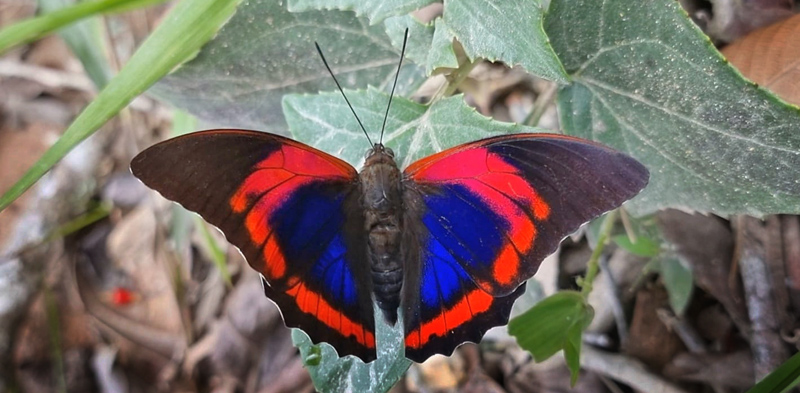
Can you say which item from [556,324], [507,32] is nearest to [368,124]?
[507,32]

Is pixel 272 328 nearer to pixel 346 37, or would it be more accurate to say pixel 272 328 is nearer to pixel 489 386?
pixel 489 386

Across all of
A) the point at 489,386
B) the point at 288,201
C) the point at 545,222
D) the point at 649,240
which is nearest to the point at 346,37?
the point at 288,201

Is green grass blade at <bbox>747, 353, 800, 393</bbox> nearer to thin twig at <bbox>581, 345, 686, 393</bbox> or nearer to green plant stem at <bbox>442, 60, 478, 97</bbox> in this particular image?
thin twig at <bbox>581, 345, 686, 393</bbox>

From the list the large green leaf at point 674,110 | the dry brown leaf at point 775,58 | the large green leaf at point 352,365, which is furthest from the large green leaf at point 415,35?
the dry brown leaf at point 775,58

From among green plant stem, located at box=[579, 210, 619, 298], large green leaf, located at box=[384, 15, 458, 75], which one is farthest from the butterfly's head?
green plant stem, located at box=[579, 210, 619, 298]

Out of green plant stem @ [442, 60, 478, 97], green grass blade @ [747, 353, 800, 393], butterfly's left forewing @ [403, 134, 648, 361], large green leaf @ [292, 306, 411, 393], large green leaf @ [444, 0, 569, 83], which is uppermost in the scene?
large green leaf @ [444, 0, 569, 83]

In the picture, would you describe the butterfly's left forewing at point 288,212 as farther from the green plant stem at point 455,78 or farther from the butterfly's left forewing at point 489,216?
the green plant stem at point 455,78

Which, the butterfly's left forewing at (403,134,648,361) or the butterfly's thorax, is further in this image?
the butterfly's thorax
